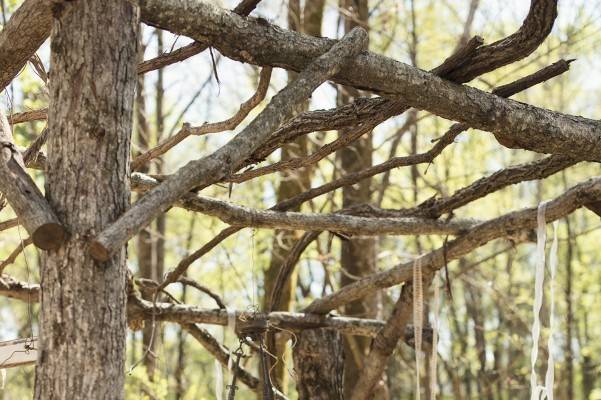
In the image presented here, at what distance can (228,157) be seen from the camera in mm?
2439

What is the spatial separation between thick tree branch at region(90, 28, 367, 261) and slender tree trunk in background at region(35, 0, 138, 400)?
0.10m

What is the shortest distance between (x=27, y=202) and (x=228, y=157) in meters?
0.57

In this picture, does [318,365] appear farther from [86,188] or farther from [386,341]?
[86,188]

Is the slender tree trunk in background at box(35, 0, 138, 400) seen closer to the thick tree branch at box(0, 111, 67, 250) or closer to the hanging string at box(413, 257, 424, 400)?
the thick tree branch at box(0, 111, 67, 250)

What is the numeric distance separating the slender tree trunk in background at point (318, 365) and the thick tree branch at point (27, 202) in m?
2.59

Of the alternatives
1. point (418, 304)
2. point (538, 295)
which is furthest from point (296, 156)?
point (538, 295)

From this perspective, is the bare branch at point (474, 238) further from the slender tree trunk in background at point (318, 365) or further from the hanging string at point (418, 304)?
the slender tree trunk in background at point (318, 365)

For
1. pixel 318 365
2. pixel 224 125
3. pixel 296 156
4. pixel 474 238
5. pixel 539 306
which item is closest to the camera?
pixel 224 125

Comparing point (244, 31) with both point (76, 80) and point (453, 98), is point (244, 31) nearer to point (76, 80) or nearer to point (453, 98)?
point (76, 80)

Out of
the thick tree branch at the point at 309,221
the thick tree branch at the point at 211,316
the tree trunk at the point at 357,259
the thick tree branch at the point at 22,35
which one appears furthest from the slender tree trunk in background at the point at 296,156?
the thick tree branch at the point at 22,35

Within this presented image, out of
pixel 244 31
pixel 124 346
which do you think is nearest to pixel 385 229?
pixel 244 31

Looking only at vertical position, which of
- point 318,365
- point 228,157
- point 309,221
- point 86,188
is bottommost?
point 318,365

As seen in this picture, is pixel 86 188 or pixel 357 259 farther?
pixel 357 259

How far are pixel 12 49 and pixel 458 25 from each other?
8.58m
